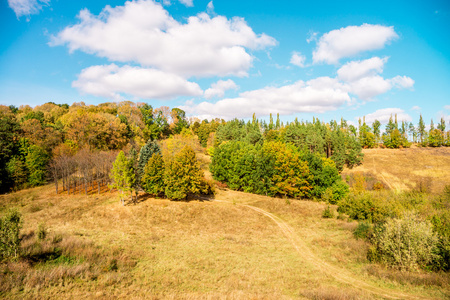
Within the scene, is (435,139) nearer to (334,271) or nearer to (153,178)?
(334,271)

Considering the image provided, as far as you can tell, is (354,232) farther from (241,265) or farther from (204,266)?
(204,266)

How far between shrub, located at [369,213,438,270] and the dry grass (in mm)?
70603

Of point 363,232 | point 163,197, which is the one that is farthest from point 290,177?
point 163,197

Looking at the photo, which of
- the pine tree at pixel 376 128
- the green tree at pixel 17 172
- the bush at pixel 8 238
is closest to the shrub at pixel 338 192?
the bush at pixel 8 238

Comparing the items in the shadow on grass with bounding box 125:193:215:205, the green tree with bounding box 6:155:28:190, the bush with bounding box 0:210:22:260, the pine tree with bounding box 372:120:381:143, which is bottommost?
the shadow on grass with bounding box 125:193:215:205

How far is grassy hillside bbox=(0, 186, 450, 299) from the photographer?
16.0 meters

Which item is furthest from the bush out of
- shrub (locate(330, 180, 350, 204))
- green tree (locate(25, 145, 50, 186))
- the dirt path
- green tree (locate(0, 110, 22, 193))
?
shrub (locate(330, 180, 350, 204))

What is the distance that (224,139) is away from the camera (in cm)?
10088

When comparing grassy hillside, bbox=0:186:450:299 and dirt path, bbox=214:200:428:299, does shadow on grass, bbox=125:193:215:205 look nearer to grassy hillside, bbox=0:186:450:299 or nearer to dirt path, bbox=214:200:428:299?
grassy hillside, bbox=0:186:450:299

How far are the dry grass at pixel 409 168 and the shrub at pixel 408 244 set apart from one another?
2780 inches

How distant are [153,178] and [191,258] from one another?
26.7 metres

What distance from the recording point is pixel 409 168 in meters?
93.5

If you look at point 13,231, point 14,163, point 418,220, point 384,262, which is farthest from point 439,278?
point 14,163

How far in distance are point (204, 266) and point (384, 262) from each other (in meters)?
18.8
